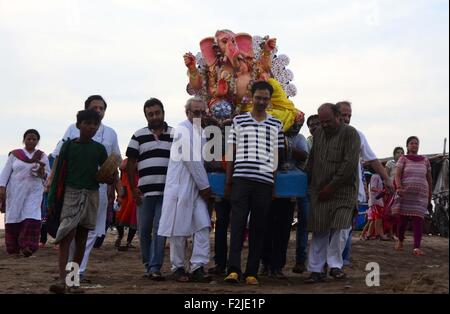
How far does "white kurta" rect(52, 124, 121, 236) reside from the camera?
26.5ft

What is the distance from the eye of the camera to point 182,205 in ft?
25.9

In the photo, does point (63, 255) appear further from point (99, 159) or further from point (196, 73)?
point (196, 73)

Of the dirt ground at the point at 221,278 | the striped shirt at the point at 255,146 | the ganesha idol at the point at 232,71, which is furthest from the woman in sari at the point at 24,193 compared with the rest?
the striped shirt at the point at 255,146

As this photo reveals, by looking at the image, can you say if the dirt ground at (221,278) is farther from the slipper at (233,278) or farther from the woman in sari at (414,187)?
the woman in sari at (414,187)

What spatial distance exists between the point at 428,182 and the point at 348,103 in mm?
3526

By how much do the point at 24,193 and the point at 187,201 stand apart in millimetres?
4876

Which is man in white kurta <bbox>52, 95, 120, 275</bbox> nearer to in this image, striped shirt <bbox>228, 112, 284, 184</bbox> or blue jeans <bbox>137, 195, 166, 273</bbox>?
blue jeans <bbox>137, 195, 166, 273</bbox>

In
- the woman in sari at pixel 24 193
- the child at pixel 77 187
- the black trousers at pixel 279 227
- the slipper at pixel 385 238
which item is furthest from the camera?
the slipper at pixel 385 238

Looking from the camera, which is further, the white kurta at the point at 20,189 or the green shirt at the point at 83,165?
the white kurta at the point at 20,189

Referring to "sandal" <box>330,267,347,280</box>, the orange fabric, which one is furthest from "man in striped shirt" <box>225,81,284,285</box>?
the orange fabric

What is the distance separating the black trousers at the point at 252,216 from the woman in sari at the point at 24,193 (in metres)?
5.11

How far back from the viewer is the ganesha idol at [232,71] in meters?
9.09
